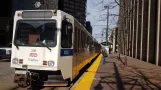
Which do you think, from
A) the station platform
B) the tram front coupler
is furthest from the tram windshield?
the station platform

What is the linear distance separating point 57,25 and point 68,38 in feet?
3.18

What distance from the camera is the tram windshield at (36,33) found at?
465 inches

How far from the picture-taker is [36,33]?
39.2 feet

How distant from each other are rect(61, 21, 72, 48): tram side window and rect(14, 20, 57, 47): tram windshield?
352 millimetres

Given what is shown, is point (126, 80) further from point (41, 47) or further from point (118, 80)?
point (41, 47)

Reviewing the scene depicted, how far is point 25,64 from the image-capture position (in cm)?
1181

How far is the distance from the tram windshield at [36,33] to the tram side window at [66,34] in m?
0.35

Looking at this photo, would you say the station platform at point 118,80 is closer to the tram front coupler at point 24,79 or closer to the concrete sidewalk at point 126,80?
the concrete sidewalk at point 126,80

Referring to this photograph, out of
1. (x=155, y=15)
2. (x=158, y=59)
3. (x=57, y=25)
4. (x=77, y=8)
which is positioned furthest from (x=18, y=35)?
(x=77, y=8)

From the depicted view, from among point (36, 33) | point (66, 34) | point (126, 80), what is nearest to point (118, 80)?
point (126, 80)

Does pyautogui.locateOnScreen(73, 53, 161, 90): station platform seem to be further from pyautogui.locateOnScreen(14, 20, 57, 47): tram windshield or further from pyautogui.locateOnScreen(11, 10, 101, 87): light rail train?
pyautogui.locateOnScreen(14, 20, 57, 47): tram windshield

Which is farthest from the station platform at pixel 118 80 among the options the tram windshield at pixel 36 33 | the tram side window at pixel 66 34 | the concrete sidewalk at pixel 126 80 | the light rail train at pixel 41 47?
the tram windshield at pixel 36 33

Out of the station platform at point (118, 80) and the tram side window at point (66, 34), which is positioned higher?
the tram side window at point (66, 34)

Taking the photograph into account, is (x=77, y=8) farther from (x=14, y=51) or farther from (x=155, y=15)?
(x=14, y=51)
